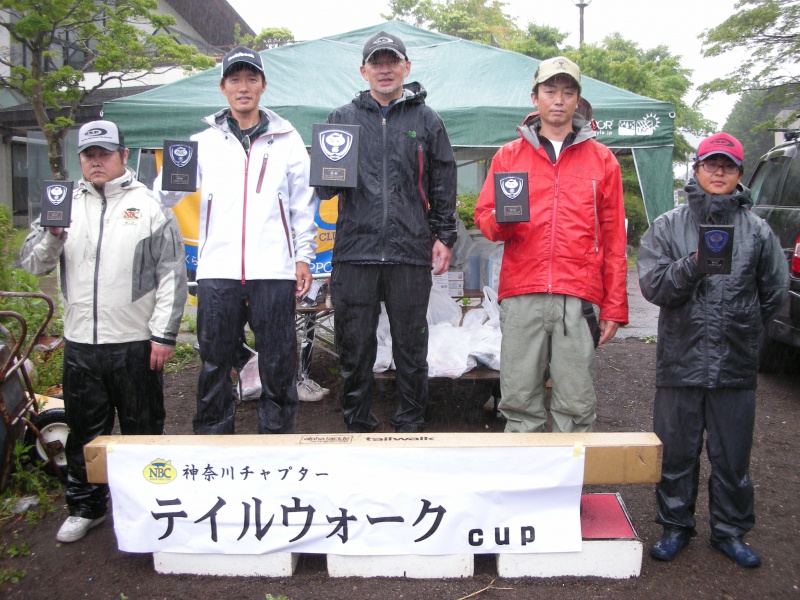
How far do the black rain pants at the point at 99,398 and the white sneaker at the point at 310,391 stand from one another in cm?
202

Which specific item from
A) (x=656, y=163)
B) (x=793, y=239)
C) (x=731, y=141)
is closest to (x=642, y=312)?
(x=793, y=239)

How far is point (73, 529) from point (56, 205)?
148cm

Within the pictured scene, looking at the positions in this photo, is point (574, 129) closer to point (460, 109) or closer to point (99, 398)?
point (460, 109)

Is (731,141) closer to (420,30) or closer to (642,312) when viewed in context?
(420,30)

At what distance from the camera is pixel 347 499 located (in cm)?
261

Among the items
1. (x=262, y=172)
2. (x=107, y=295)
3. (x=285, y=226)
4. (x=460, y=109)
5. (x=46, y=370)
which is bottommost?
(x=46, y=370)

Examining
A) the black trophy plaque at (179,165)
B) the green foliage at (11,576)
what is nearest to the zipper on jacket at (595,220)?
the black trophy plaque at (179,165)

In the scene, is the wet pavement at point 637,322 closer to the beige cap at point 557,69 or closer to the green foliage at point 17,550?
the beige cap at point 557,69

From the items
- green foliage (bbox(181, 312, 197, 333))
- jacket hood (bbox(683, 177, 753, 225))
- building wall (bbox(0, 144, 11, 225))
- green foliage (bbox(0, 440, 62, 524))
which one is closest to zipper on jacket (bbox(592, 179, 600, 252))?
jacket hood (bbox(683, 177, 753, 225))

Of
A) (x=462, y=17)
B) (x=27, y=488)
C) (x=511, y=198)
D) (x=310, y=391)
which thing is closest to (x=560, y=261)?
(x=511, y=198)

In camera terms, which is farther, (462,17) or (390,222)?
(462,17)

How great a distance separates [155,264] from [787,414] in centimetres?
463

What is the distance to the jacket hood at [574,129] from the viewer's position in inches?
120

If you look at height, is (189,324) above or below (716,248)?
below
